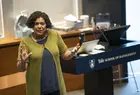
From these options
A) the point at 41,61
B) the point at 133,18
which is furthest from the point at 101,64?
the point at 133,18

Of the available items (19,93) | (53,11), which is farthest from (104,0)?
(19,93)

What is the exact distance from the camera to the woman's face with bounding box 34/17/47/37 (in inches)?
119

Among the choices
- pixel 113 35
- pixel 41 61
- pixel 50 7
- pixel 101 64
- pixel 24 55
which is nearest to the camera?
pixel 24 55

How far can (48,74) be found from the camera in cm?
302

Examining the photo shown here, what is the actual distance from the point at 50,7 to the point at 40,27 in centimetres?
252

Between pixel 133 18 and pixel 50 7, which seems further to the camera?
pixel 133 18

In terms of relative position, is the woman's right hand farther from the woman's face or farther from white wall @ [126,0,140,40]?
white wall @ [126,0,140,40]

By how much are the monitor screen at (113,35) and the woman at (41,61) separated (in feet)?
3.69

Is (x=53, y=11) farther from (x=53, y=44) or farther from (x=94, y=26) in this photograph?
(x=53, y=44)

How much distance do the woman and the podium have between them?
0.51 meters

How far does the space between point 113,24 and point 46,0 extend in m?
1.18

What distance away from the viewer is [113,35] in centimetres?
415

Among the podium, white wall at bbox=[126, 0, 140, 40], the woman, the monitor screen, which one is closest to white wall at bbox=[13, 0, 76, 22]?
white wall at bbox=[126, 0, 140, 40]

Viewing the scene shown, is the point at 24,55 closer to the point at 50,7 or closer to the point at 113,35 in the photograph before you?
the point at 113,35
